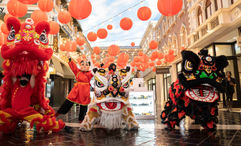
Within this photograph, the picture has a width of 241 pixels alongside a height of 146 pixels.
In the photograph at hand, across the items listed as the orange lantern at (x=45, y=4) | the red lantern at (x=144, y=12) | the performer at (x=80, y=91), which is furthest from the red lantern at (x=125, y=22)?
the orange lantern at (x=45, y=4)

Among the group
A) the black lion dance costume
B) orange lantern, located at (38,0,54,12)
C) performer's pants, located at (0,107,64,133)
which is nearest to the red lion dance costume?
performer's pants, located at (0,107,64,133)

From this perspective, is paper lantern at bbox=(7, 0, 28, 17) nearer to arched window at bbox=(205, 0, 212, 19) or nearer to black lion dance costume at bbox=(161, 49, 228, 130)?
black lion dance costume at bbox=(161, 49, 228, 130)

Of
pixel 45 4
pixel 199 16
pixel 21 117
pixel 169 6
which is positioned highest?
pixel 199 16

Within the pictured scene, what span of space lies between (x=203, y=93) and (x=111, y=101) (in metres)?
1.86

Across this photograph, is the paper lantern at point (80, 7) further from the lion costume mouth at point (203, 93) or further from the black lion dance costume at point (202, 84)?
the lion costume mouth at point (203, 93)

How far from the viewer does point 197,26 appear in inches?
428

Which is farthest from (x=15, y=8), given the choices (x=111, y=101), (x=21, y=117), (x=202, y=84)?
(x=202, y=84)

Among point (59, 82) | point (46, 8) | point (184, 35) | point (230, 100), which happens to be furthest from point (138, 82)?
point (59, 82)

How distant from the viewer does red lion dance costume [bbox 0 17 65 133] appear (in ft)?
10.2

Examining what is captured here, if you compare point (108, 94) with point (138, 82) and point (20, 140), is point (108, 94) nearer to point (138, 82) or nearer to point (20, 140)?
point (20, 140)

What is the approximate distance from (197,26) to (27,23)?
10.3 meters

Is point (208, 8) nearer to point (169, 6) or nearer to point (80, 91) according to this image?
point (169, 6)

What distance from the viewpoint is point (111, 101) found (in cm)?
351

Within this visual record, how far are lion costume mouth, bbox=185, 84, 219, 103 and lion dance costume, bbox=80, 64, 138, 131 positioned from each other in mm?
1274
